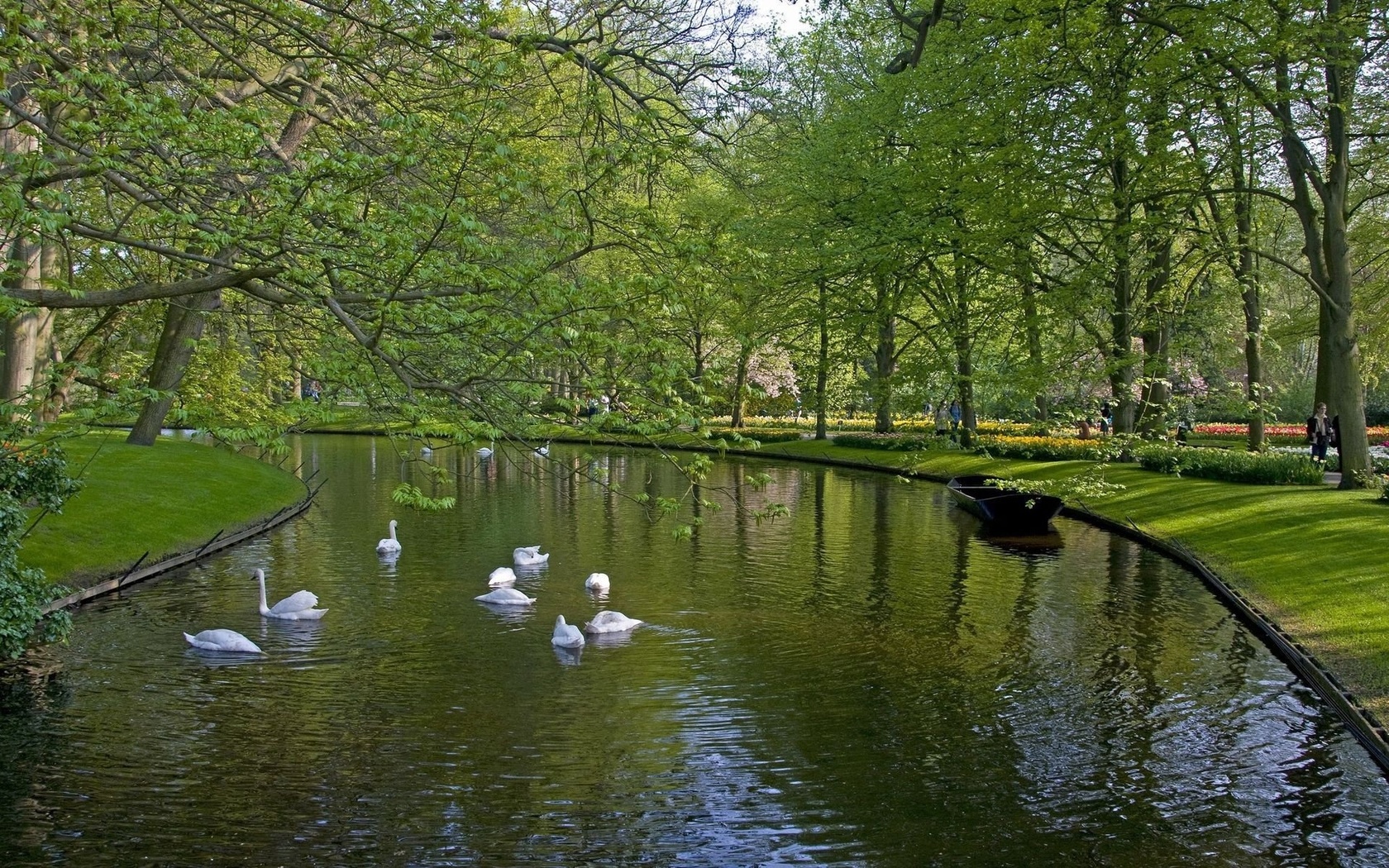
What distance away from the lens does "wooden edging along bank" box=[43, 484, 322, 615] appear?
1619 centimetres

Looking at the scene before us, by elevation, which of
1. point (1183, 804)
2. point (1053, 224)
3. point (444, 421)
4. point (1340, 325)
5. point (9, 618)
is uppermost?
point (1053, 224)

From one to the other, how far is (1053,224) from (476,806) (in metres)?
23.0

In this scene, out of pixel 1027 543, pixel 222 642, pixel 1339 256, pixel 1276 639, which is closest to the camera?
pixel 222 642

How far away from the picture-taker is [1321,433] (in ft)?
102

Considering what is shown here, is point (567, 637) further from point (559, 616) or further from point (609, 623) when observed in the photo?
point (609, 623)

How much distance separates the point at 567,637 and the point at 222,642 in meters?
4.56

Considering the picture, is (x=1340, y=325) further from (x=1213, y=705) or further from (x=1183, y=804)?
(x=1183, y=804)

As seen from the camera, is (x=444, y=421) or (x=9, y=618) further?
(x=9, y=618)

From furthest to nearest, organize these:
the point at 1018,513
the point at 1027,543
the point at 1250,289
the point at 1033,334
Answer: the point at 1250,289 < the point at 1018,513 < the point at 1027,543 < the point at 1033,334

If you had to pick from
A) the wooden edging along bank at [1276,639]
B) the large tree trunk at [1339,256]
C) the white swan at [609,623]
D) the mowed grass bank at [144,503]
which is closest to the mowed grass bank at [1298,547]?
the wooden edging along bank at [1276,639]

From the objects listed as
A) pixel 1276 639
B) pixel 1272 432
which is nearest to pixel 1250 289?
pixel 1276 639

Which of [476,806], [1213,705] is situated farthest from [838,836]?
[1213,705]

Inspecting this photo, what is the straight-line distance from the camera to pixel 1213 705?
12352 millimetres

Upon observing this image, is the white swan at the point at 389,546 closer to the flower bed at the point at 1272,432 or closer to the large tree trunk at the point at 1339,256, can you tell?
the large tree trunk at the point at 1339,256
